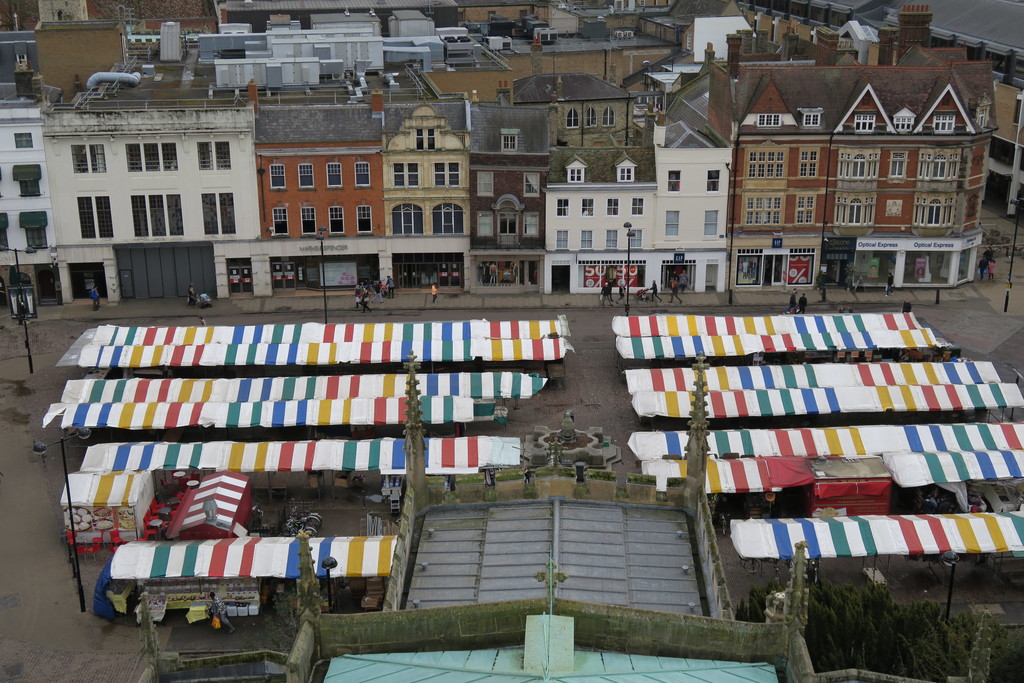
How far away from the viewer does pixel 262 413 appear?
47.6m

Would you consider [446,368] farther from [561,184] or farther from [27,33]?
[27,33]

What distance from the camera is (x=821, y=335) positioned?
177 feet

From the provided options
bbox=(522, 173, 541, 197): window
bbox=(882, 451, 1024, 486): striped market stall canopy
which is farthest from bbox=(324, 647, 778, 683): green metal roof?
bbox=(522, 173, 541, 197): window

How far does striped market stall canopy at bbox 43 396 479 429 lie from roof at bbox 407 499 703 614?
19.8m

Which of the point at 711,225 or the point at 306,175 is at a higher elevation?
the point at 306,175

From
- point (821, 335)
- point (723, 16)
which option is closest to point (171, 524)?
point (821, 335)

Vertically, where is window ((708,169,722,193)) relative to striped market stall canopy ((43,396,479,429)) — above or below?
above

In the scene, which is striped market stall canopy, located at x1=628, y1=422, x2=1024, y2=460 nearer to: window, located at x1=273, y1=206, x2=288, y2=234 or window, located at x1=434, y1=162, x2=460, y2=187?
window, located at x1=434, y1=162, x2=460, y2=187

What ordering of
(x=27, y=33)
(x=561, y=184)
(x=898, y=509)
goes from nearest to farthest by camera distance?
(x=898, y=509), (x=561, y=184), (x=27, y=33)

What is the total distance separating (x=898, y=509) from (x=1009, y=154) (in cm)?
4695

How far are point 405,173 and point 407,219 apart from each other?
2.53 meters

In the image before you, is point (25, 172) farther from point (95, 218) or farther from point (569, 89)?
point (569, 89)

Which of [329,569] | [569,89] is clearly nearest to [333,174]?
[569,89]

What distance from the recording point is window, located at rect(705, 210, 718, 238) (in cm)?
6700
